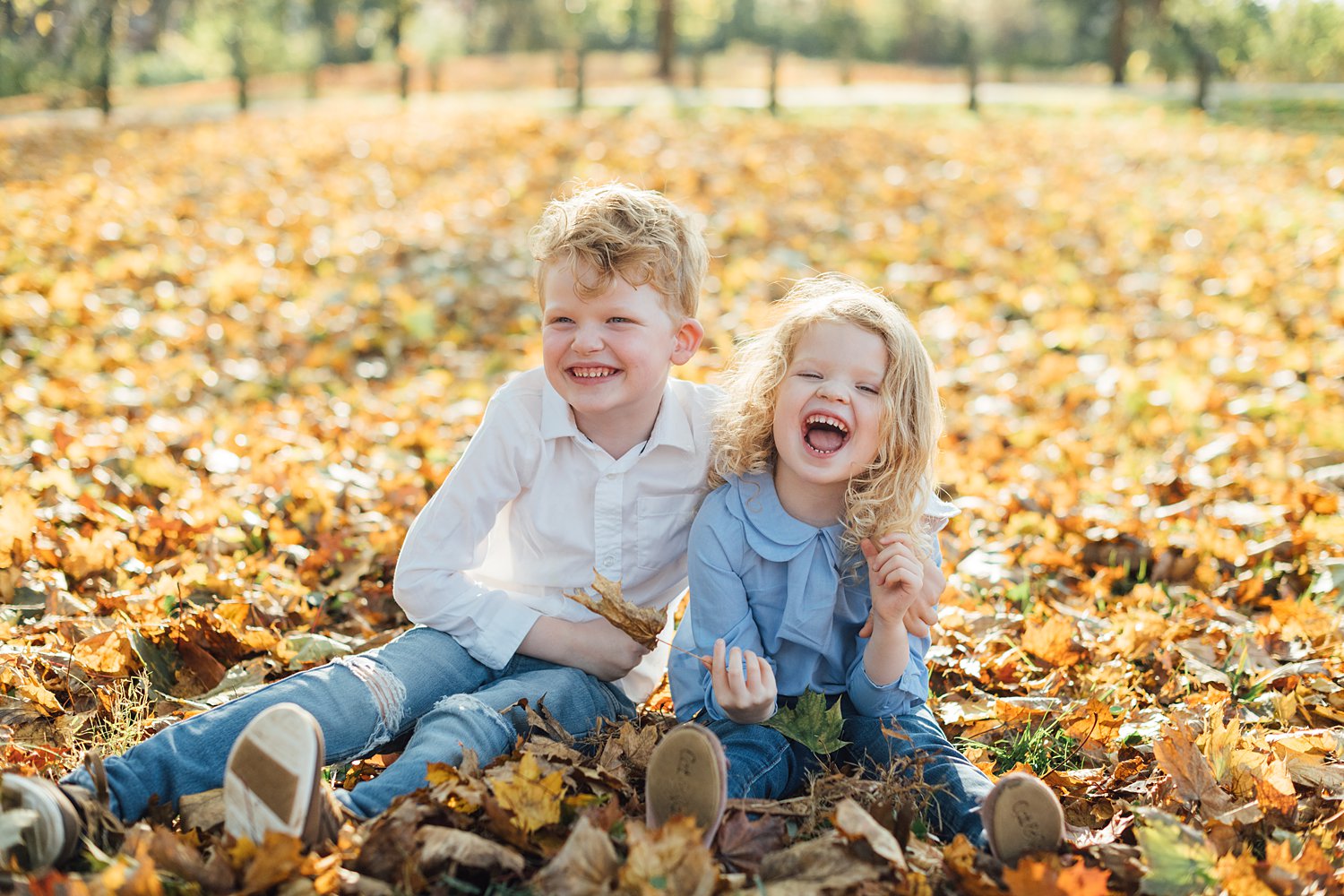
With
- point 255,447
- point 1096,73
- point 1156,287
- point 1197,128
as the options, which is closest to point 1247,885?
point 255,447

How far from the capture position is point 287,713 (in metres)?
1.65

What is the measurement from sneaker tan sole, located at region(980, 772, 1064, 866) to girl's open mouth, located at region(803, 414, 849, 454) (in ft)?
2.43

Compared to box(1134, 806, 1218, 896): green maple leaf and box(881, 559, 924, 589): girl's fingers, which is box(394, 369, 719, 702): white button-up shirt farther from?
box(1134, 806, 1218, 896): green maple leaf

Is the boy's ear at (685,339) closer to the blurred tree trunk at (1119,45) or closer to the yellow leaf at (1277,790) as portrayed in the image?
the yellow leaf at (1277,790)

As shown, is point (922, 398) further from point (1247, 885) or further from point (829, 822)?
point (1247, 885)

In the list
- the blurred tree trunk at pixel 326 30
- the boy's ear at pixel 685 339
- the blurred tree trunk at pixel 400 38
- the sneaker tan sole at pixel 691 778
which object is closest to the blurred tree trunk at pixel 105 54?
the blurred tree trunk at pixel 400 38

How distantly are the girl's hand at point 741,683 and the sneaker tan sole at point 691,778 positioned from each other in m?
0.25

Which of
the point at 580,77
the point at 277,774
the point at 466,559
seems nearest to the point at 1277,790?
→ the point at 466,559

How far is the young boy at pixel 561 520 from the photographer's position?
220 cm

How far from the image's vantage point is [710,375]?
17.3ft

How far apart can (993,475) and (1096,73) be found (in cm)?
3074

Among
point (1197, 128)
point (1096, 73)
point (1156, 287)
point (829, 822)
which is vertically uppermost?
point (1096, 73)

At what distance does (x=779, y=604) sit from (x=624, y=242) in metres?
0.85


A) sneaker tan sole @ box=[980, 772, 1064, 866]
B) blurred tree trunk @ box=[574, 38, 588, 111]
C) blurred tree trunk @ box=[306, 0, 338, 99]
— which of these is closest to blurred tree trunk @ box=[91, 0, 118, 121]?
blurred tree trunk @ box=[574, 38, 588, 111]
